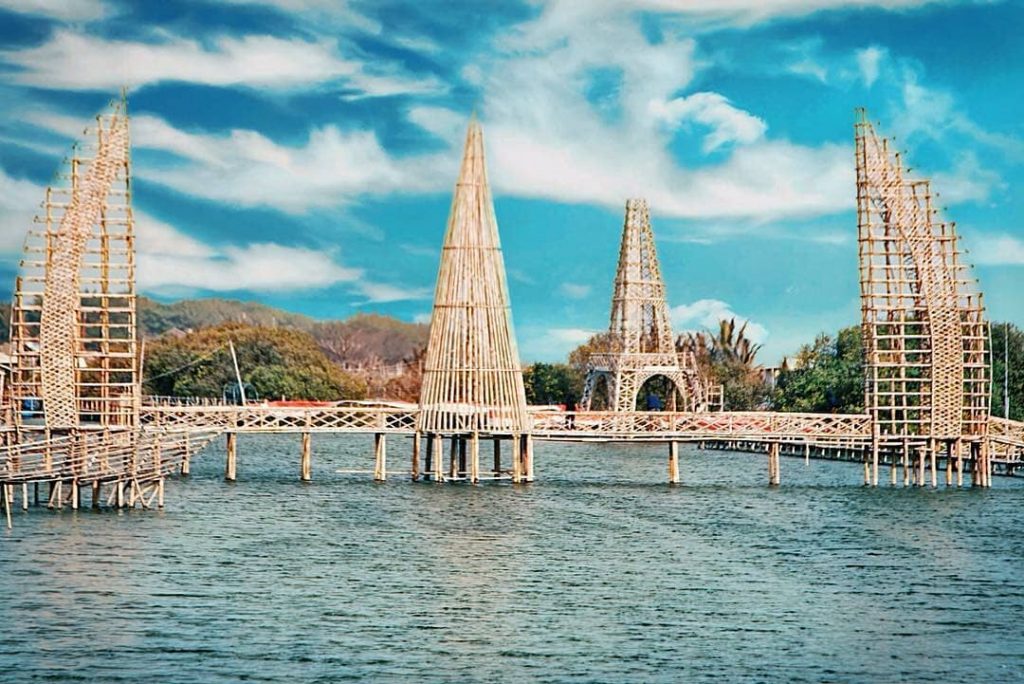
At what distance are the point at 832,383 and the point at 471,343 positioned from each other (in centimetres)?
4568

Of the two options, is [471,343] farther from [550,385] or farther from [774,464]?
[550,385]

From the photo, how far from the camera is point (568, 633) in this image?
41875mm

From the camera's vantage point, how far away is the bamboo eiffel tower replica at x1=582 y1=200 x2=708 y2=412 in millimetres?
135375

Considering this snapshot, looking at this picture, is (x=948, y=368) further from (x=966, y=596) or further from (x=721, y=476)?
(x=966, y=596)

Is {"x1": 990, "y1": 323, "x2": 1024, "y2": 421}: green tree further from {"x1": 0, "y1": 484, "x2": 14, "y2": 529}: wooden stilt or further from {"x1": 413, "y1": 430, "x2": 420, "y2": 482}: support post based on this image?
{"x1": 0, "y1": 484, "x2": 14, "y2": 529}: wooden stilt

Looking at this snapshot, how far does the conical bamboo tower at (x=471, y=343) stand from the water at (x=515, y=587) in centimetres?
343

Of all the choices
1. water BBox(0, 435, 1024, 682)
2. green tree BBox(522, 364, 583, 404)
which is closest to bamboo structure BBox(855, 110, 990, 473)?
water BBox(0, 435, 1024, 682)

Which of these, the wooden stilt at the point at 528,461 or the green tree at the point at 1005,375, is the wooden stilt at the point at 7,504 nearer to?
the wooden stilt at the point at 528,461

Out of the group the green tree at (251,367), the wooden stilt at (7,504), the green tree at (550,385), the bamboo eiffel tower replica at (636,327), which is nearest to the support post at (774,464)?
the wooden stilt at (7,504)

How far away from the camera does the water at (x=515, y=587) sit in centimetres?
3841

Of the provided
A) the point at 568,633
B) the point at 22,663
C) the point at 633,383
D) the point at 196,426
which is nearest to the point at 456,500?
the point at 196,426

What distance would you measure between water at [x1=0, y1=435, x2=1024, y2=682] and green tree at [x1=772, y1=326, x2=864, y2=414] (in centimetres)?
3765

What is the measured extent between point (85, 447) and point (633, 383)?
78.3m

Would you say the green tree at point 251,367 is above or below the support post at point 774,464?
above
